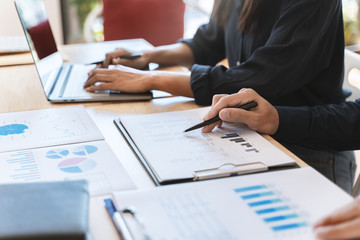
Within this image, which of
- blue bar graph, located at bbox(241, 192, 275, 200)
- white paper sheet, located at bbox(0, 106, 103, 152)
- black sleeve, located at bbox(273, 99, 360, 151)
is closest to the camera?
blue bar graph, located at bbox(241, 192, 275, 200)

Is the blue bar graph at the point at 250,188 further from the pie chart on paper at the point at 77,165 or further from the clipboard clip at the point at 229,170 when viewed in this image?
the pie chart on paper at the point at 77,165

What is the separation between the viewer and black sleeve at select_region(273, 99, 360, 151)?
3.54 feet

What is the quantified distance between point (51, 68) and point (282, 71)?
2.27 feet

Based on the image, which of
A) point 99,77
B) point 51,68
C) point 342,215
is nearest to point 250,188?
point 342,215

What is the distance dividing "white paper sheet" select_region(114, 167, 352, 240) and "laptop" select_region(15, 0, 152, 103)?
0.55 metres

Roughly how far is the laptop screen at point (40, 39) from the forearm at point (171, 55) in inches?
11.8

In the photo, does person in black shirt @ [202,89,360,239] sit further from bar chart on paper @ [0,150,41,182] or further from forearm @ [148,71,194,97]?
bar chart on paper @ [0,150,41,182]

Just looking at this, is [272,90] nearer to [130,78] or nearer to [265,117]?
[265,117]

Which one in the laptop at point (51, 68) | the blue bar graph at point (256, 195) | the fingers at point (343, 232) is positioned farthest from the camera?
the laptop at point (51, 68)

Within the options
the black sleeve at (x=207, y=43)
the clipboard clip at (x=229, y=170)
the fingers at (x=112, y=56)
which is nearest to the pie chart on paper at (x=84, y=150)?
the clipboard clip at (x=229, y=170)

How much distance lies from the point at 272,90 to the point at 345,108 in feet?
0.61

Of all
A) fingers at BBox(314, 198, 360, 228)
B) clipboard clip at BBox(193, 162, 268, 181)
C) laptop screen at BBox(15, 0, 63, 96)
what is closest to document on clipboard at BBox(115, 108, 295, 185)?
clipboard clip at BBox(193, 162, 268, 181)

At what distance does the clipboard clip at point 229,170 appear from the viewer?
31.8 inches

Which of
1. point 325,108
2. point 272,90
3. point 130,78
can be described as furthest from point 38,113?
point 325,108
